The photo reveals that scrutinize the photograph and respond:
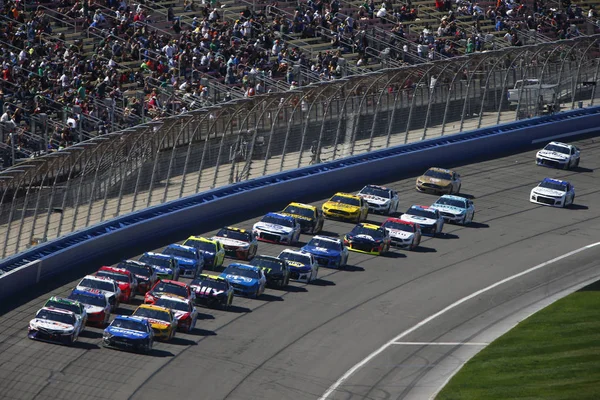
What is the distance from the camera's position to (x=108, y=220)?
46.8m

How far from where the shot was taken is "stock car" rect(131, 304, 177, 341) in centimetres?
3853

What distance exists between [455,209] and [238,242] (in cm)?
977

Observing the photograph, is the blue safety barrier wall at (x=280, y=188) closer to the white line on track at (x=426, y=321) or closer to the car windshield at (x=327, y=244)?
the car windshield at (x=327, y=244)

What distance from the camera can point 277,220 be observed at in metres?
49.2

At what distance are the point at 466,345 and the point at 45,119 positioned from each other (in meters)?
16.9

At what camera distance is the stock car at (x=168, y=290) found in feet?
133

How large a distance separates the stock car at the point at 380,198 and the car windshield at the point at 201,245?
9.38m

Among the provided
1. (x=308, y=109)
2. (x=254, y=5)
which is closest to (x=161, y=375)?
(x=308, y=109)

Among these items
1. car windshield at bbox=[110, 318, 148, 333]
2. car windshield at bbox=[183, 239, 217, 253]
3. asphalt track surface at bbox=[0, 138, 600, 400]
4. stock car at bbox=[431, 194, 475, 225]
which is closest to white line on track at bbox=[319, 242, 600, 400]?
asphalt track surface at bbox=[0, 138, 600, 400]

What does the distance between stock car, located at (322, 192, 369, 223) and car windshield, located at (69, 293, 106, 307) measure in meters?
14.3

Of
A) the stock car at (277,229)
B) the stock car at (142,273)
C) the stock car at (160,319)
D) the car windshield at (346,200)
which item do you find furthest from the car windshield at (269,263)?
the car windshield at (346,200)

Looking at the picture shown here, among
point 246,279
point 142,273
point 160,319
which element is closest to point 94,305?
point 160,319

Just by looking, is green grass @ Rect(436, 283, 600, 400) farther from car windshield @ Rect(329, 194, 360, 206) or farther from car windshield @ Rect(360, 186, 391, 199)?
car windshield @ Rect(360, 186, 391, 199)

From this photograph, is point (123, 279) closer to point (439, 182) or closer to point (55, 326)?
point (55, 326)
